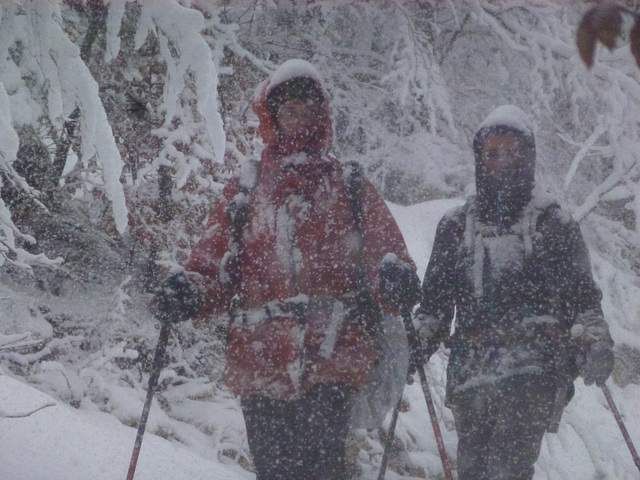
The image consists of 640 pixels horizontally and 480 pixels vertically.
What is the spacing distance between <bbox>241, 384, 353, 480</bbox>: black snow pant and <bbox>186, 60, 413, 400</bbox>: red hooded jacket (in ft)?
0.20

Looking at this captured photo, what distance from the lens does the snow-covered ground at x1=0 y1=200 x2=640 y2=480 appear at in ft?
8.73

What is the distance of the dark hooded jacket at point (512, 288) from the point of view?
248cm

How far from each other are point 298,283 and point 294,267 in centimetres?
6

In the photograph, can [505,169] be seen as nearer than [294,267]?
No

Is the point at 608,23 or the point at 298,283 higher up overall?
the point at 608,23

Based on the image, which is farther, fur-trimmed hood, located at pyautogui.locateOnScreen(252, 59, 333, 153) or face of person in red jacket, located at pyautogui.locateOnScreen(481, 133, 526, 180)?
face of person in red jacket, located at pyautogui.locateOnScreen(481, 133, 526, 180)

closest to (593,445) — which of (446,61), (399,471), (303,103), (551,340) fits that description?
(399,471)

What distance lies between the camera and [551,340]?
2.47 metres

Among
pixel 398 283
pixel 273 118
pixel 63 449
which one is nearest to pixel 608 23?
pixel 398 283

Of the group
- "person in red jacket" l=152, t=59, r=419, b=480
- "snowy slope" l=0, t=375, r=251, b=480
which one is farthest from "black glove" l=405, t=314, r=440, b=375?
"snowy slope" l=0, t=375, r=251, b=480

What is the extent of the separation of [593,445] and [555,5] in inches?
143

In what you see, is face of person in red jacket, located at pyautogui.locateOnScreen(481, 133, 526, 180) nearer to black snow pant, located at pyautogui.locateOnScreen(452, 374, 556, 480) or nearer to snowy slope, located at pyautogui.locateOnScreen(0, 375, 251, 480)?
black snow pant, located at pyautogui.locateOnScreen(452, 374, 556, 480)

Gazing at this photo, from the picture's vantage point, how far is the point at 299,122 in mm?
2500

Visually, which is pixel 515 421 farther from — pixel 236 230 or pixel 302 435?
pixel 236 230
